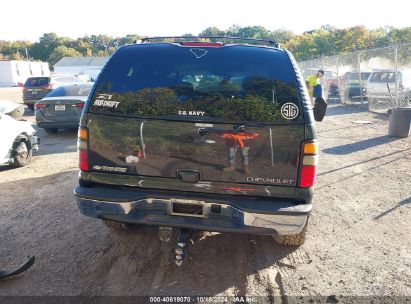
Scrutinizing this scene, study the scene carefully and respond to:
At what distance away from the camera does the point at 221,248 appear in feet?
12.3

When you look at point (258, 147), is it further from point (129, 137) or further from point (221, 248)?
point (221, 248)

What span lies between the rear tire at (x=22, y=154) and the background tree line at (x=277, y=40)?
16061 mm

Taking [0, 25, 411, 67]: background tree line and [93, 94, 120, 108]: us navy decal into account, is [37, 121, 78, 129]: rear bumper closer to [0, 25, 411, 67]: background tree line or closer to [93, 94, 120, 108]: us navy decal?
[93, 94, 120, 108]: us navy decal

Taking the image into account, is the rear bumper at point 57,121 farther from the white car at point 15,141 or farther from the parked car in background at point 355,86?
the parked car in background at point 355,86

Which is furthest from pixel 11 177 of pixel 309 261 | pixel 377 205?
pixel 377 205

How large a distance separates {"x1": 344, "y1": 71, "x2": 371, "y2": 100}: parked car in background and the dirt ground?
11.8 meters

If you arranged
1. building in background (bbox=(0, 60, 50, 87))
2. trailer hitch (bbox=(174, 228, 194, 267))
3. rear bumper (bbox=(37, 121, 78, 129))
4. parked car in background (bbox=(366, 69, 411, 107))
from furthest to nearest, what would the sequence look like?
1. building in background (bbox=(0, 60, 50, 87))
2. parked car in background (bbox=(366, 69, 411, 107))
3. rear bumper (bbox=(37, 121, 78, 129))
4. trailer hitch (bbox=(174, 228, 194, 267))

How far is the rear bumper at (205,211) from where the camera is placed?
9.50 feet

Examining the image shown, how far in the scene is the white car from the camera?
254 inches

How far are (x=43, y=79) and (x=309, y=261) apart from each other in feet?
55.2

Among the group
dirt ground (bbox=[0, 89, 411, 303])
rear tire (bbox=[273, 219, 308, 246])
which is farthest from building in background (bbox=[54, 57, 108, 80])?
rear tire (bbox=[273, 219, 308, 246])

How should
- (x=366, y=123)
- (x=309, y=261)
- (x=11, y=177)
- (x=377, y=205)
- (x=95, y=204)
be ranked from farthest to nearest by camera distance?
(x=366, y=123), (x=11, y=177), (x=377, y=205), (x=309, y=261), (x=95, y=204)

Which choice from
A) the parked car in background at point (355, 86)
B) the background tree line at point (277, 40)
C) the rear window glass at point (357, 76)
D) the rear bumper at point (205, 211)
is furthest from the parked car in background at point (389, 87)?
the rear bumper at point (205, 211)

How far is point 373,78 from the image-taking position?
14.7 meters
